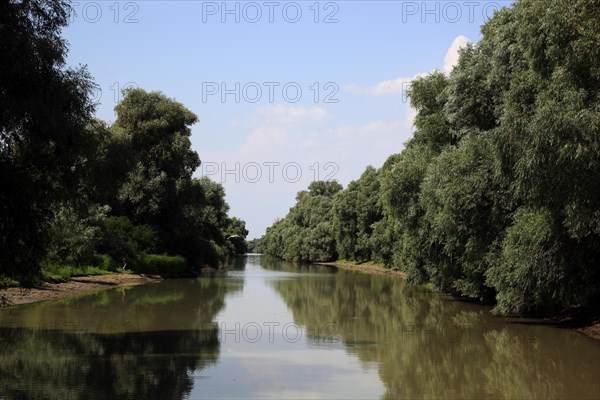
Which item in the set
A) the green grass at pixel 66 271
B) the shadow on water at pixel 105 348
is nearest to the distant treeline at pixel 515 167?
the shadow on water at pixel 105 348

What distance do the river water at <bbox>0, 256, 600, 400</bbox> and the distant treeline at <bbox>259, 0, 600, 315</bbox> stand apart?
2275mm

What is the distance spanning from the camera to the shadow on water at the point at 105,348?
1390 cm

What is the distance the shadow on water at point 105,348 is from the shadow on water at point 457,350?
4.58 m

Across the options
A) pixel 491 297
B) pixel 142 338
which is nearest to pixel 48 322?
pixel 142 338

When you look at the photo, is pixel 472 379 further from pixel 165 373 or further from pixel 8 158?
pixel 8 158

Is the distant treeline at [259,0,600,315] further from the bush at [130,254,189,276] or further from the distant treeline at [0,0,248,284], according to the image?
the bush at [130,254,189,276]

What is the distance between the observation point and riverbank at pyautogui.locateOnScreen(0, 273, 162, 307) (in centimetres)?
3085

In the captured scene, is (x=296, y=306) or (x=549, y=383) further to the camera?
(x=296, y=306)

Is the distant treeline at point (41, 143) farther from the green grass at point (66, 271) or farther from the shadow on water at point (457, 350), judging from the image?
the green grass at point (66, 271)

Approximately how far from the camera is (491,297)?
114 ft

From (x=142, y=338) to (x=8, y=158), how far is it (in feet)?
25.8

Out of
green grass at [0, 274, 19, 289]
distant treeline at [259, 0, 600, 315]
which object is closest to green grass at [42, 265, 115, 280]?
green grass at [0, 274, 19, 289]

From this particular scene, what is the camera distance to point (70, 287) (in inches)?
1480

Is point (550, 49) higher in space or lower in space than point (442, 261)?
higher
